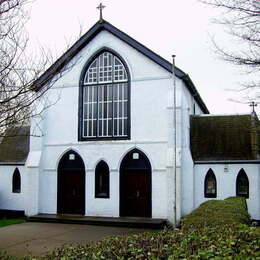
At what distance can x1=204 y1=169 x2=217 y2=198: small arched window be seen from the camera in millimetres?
18359

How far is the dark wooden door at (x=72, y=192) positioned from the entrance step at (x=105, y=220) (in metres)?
0.53

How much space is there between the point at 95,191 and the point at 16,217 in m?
5.43

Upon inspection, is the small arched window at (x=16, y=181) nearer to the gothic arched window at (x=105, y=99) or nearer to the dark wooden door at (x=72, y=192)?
the dark wooden door at (x=72, y=192)

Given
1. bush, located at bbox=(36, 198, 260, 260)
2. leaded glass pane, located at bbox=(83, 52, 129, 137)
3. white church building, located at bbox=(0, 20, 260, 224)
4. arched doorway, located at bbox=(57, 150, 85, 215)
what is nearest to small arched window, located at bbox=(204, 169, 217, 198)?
white church building, located at bbox=(0, 20, 260, 224)

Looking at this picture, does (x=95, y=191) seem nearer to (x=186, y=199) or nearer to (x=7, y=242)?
(x=186, y=199)

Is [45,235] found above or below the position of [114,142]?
below

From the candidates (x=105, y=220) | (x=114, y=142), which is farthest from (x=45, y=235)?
(x=114, y=142)

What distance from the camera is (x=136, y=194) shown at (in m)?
18.7

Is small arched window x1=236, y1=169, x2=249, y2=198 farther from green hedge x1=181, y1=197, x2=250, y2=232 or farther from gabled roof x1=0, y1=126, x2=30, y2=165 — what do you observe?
gabled roof x1=0, y1=126, x2=30, y2=165

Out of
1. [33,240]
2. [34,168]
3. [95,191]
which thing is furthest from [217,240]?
[34,168]

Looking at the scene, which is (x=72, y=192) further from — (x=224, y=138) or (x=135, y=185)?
(x=224, y=138)

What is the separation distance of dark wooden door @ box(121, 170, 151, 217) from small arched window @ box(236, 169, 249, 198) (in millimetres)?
4324

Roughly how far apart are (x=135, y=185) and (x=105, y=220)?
237 centimetres

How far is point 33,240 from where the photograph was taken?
45.9 feet
